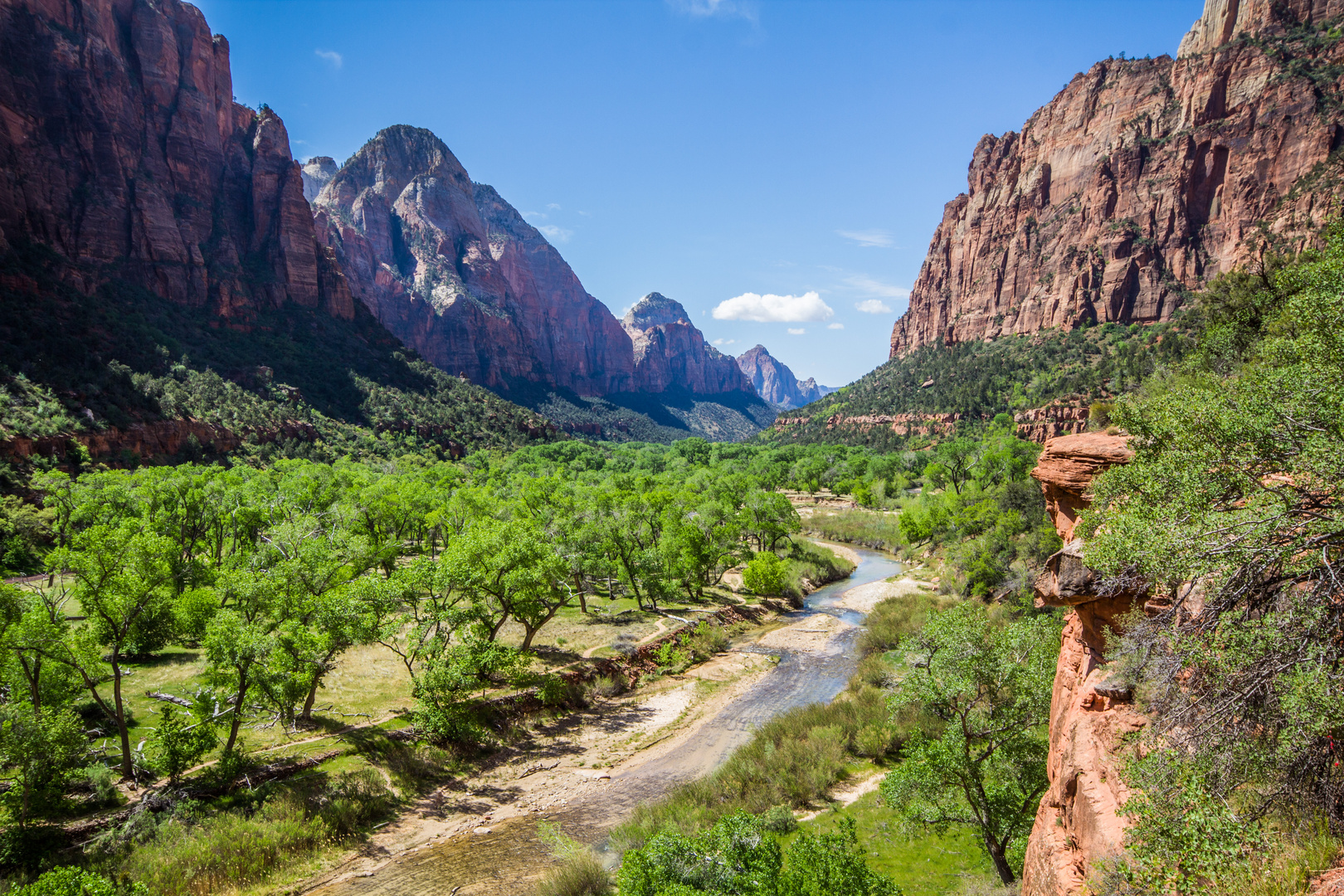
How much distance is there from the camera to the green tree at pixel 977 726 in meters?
12.3

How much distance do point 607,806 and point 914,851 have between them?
9.47 metres

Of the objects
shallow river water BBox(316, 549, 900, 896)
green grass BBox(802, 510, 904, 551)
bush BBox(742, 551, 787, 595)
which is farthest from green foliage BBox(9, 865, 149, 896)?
green grass BBox(802, 510, 904, 551)

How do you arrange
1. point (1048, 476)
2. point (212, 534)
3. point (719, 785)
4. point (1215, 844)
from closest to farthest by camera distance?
point (1215, 844), point (1048, 476), point (719, 785), point (212, 534)

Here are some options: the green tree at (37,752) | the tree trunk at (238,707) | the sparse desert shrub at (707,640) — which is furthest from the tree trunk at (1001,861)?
the green tree at (37,752)

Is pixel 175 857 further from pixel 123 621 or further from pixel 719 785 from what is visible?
pixel 719 785

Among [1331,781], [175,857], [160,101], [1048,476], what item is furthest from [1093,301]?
[160,101]

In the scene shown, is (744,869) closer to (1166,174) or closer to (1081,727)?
(1081,727)

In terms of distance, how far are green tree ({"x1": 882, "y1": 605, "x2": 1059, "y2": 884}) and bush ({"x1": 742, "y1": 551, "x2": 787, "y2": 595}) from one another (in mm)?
27748

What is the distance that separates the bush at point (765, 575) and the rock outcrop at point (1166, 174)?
86.8 meters

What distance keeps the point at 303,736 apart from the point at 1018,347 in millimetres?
134931

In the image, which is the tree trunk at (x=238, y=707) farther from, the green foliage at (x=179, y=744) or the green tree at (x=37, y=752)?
the green tree at (x=37, y=752)

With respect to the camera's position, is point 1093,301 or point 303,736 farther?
point 1093,301

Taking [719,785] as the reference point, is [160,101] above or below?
above

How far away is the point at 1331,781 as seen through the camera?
6.16m
